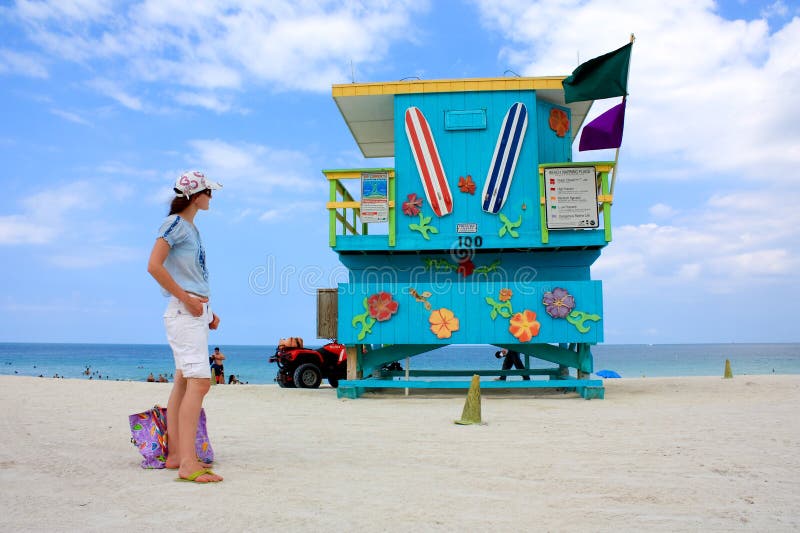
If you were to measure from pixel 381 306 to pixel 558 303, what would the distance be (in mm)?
3088

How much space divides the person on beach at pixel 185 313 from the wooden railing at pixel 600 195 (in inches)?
324

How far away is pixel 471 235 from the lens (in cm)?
1218

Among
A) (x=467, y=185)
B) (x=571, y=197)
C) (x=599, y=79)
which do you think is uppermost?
(x=599, y=79)

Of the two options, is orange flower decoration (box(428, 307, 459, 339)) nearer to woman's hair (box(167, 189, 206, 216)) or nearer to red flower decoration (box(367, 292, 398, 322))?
red flower decoration (box(367, 292, 398, 322))

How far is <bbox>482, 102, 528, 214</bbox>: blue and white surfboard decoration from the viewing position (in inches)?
480

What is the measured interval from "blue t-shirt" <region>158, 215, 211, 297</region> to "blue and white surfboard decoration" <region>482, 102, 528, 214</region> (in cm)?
807

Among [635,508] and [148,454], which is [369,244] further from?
[635,508]

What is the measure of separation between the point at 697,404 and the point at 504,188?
4.89 m

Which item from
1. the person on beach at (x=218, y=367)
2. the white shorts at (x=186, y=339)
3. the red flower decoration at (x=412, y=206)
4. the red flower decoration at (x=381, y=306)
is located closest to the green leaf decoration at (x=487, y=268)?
the red flower decoration at (x=412, y=206)

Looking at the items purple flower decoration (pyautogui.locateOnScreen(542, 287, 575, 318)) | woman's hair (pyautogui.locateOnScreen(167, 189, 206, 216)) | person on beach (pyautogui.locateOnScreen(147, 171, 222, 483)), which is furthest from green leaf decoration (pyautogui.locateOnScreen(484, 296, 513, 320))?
woman's hair (pyautogui.locateOnScreen(167, 189, 206, 216))

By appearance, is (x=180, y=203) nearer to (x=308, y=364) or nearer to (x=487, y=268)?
(x=487, y=268)

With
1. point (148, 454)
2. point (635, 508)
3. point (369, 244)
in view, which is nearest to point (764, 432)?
point (635, 508)

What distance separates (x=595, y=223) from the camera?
12.0 m

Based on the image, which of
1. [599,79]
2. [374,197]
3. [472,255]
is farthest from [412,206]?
[599,79]
